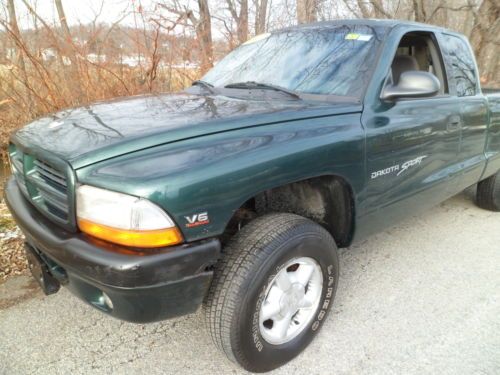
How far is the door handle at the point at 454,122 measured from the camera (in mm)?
2844

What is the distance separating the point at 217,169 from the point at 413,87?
4.64ft

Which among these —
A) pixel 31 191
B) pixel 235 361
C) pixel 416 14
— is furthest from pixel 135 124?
pixel 416 14

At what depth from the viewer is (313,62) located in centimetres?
262

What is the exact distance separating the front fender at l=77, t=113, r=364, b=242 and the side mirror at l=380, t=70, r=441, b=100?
0.61 metres

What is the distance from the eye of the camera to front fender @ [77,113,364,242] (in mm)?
1529

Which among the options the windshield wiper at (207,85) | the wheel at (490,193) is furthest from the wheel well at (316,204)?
the wheel at (490,193)

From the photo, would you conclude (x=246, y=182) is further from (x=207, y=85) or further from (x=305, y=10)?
(x=305, y=10)

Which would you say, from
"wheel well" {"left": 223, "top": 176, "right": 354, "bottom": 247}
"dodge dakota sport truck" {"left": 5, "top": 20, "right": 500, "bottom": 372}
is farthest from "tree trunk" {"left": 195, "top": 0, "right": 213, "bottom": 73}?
"wheel well" {"left": 223, "top": 176, "right": 354, "bottom": 247}

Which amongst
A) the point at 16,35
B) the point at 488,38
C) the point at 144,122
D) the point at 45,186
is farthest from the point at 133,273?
the point at 488,38

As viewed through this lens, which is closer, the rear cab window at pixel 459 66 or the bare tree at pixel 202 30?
the rear cab window at pixel 459 66

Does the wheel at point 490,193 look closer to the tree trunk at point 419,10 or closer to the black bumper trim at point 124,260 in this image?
the black bumper trim at point 124,260

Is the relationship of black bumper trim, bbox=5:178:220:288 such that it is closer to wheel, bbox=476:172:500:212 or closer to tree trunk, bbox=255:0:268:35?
wheel, bbox=476:172:500:212

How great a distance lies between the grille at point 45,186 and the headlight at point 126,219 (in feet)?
0.43

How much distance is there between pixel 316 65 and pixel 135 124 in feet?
4.32
